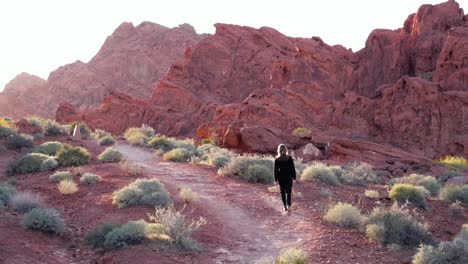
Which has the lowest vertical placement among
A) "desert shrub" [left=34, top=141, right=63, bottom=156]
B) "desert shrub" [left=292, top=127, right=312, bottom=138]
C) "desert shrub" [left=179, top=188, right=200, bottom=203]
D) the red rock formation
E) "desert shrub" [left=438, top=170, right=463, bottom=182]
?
"desert shrub" [left=438, top=170, right=463, bottom=182]

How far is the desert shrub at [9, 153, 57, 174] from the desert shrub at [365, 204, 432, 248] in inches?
470

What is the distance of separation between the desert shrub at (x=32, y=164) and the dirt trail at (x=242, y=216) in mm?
3720

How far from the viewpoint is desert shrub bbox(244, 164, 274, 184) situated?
14758mm

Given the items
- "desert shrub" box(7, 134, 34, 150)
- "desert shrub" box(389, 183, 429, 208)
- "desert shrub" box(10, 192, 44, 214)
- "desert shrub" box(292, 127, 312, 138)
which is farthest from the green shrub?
"desert shrub" box(389, 183, 429, 208)

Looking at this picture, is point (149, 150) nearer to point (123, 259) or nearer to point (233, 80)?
point (123, 259)

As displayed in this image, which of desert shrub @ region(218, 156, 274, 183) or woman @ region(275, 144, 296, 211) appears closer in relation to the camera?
woman @ region(275, 144, 296, 211)

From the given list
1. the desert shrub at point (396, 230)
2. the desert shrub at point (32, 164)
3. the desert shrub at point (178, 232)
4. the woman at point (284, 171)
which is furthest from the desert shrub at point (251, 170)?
the desert shrub at point (178, 232)

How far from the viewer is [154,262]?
7.10 m

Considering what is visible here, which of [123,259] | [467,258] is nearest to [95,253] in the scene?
[123,259]

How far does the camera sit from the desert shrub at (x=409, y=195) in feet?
40.1

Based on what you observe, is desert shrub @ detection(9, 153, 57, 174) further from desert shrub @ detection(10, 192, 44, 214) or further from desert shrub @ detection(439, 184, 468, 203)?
desert shrub @ detection(439, 184, 468, 203)

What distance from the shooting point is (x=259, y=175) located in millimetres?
14797

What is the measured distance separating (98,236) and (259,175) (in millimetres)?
7396

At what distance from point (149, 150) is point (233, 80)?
89.5 ft
